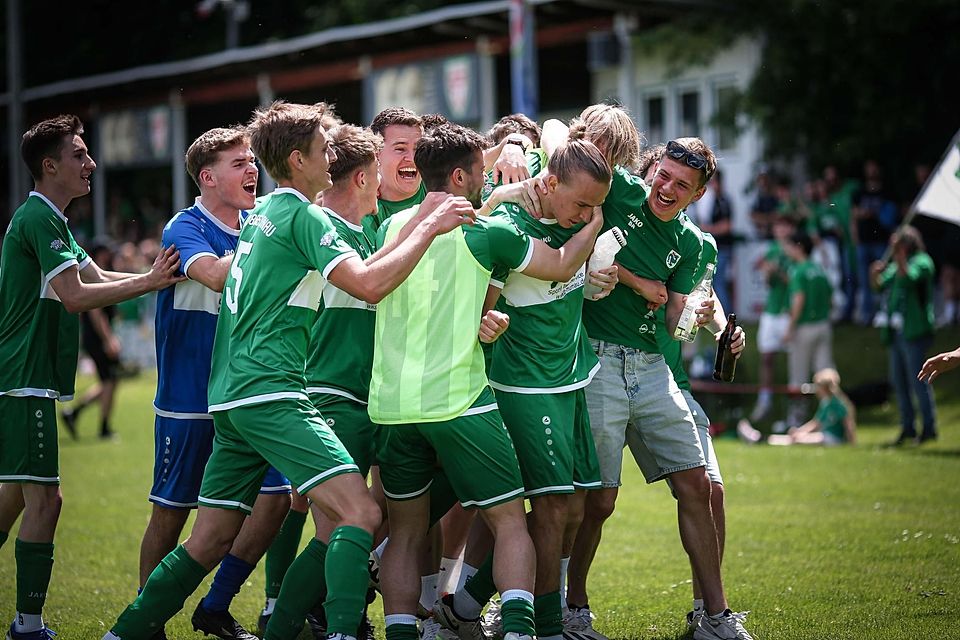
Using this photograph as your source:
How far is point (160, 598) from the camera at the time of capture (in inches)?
212

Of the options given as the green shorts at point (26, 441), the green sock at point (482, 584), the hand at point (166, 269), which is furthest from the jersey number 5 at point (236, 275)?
the green sock at point (482, 584)

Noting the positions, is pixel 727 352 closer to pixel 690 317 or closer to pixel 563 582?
pixel 690 317

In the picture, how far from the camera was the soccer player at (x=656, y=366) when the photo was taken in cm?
614

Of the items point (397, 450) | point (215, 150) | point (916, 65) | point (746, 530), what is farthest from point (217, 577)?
point (916, 65)

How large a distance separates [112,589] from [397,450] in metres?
3.27

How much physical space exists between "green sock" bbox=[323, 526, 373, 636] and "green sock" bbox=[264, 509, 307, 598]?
5.40 ft

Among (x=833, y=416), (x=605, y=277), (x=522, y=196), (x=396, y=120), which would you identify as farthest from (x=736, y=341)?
(x=833, y=416)

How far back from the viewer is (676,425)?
20.4 ft

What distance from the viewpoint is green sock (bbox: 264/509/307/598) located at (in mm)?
6684

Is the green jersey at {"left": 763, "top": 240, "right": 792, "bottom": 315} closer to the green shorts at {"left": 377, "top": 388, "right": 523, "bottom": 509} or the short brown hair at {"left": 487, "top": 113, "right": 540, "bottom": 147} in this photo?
the short brown hair at {"left": 487, "top": 113, "right": 540, "bottom": 147}

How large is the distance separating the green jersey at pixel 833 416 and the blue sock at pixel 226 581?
9774 mm

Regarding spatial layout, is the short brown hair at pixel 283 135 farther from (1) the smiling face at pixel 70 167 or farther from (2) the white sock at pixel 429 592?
(2) the white sock at pixel 429 592

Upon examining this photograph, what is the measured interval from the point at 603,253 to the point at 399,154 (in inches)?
54.5

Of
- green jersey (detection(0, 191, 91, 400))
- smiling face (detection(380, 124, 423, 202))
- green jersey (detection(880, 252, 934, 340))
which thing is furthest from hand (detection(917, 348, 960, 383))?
green jersey (detection(880, 252, 934, 340))
